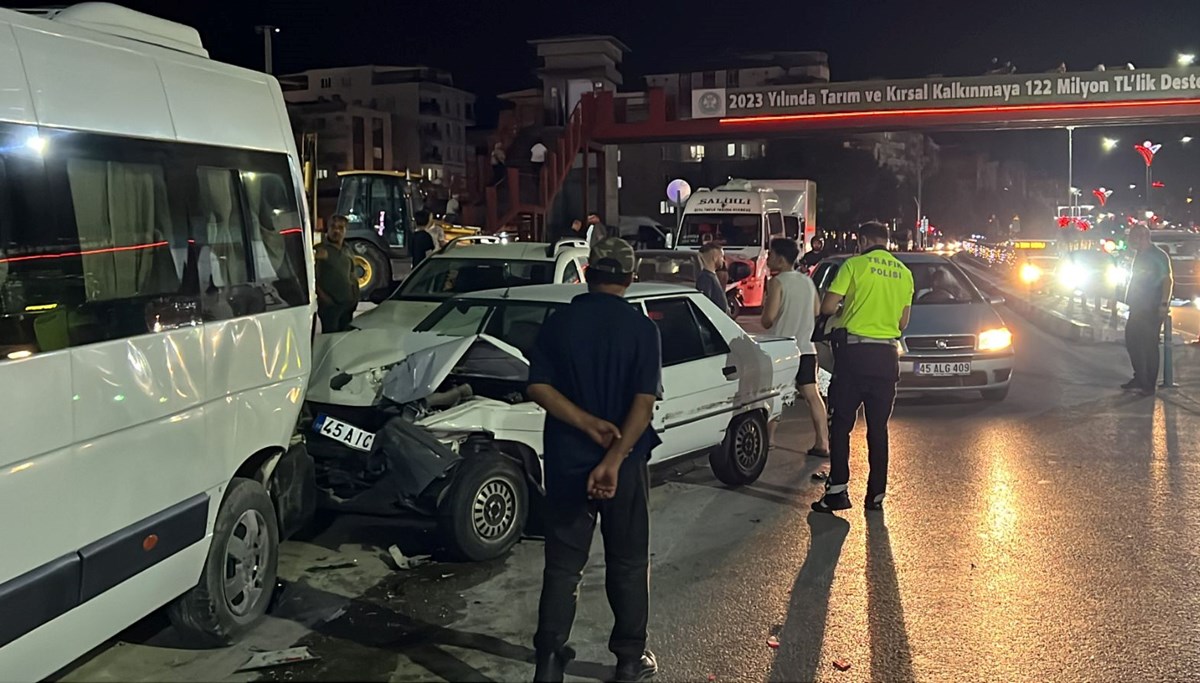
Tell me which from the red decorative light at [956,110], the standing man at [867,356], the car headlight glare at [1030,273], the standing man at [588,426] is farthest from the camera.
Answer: the car headlight glare at [1030,273]

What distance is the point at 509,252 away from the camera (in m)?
12.1

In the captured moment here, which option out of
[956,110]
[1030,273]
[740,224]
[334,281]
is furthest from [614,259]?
[1030,273]

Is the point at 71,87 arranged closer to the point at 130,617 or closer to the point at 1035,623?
the point at 130,617

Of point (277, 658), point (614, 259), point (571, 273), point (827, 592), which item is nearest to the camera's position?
point (614, 259)

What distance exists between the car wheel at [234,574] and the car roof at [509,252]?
6.76 meters

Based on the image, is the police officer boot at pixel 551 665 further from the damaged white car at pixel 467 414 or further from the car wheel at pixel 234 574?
the damaged white car at pixel 467 414

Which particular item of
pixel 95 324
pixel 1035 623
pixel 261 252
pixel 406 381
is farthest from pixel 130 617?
pixel 1035 623

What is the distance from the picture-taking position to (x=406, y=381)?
255 inches

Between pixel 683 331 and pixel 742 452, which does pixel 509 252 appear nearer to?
pixel 683 331

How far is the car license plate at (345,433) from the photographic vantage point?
248 inches

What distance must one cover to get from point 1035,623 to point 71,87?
4.85m

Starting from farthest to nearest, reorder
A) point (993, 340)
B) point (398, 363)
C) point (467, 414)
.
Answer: point (993, 340)
point (398, 363)
point (467, 414)

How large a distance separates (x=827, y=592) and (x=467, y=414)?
88.6 inches

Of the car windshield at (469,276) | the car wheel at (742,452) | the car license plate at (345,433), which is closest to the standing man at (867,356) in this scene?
the car wheel at (742,452)
